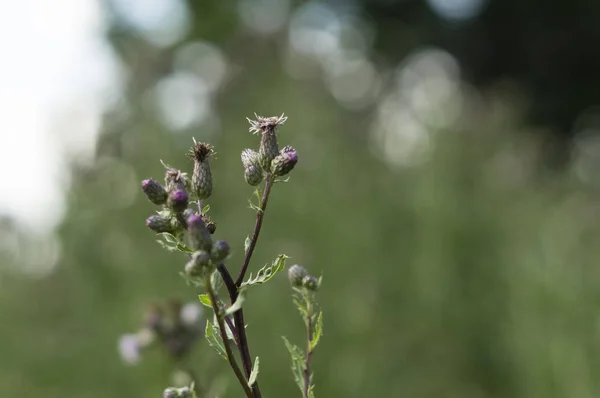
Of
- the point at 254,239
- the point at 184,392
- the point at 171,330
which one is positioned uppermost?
the point at 171,330

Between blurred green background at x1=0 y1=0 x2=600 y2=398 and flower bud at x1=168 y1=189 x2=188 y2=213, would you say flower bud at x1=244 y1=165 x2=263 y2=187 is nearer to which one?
flower bud at x1=168 y1=189 x2=188 y2=213

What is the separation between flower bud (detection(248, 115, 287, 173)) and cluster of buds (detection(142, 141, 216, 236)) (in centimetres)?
7

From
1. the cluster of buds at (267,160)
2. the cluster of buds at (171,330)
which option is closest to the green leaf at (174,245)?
the cluster of buds at (267,160)

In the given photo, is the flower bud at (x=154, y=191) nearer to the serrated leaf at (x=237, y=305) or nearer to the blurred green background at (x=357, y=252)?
the serrated leaf at (x=237, y=305)

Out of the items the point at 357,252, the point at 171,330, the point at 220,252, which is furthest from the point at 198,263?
the point at 357,252

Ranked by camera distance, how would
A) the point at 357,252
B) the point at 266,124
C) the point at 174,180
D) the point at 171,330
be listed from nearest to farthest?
the point at 174,180 → the point at 266,124 → the point at 171,330 → the point at 357,252

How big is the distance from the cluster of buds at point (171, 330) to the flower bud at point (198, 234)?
831 mm

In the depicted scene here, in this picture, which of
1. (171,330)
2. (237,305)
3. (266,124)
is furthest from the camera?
(171,330)

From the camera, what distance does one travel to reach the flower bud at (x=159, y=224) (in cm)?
73

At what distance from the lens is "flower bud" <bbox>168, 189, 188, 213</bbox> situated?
28.2 inches

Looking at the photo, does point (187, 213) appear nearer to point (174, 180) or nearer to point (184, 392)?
point (174, 180)

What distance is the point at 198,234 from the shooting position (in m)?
0.68

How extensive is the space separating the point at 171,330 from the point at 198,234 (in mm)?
884

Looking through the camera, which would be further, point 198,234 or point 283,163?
point 283,163
